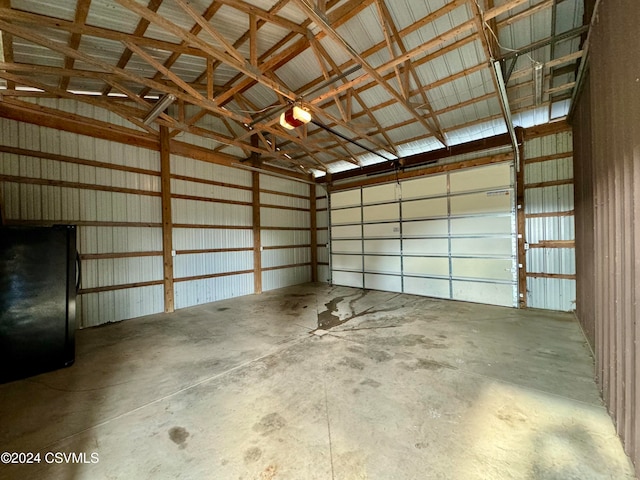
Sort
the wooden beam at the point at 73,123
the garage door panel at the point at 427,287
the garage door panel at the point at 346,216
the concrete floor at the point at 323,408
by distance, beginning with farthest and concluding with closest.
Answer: the garage door panel at the point at 346,216 → the garage door panel at the point at 427,287 → the wooden beam at the point at 73,123 → the concrete floor at the point at 323,408

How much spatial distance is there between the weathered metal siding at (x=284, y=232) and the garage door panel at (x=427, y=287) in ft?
12.2

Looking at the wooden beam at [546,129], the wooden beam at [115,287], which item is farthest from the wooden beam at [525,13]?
the wooden beam at [115,287]

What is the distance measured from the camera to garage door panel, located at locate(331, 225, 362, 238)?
8.00 meters

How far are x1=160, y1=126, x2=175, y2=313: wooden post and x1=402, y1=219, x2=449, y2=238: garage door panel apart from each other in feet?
19.4

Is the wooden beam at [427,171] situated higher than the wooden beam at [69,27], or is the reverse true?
the wooden beam at [69,27]

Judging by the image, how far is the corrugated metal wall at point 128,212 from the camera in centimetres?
423

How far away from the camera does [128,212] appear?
523cm

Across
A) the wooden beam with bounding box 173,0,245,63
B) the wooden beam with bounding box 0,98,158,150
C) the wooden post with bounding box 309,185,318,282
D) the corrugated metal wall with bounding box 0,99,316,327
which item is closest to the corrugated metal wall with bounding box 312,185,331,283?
the wooden post with bounding box 309,185,318,282

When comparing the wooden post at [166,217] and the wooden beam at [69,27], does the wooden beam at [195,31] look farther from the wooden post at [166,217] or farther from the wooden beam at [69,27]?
the wooden post at [166,217]

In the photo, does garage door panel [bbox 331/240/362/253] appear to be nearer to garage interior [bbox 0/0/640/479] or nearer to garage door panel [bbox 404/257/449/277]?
garage interior [bbox 0/0/640/479]

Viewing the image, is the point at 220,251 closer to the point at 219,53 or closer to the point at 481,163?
the point at 219,53

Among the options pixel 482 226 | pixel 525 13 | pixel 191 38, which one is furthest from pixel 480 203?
pixel 191 38

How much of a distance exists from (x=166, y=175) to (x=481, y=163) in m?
7.13

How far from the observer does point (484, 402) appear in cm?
229
